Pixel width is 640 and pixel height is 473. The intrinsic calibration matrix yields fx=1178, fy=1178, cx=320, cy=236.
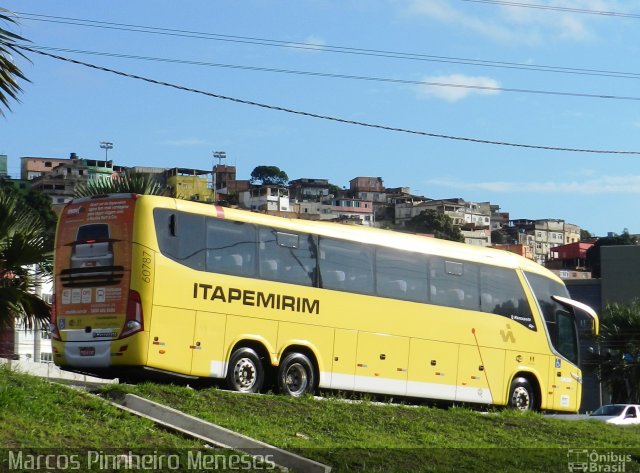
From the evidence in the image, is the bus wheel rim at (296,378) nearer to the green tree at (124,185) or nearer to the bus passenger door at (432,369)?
the bus passenger door at (432,369)

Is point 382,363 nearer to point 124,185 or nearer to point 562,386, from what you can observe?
point 562,386

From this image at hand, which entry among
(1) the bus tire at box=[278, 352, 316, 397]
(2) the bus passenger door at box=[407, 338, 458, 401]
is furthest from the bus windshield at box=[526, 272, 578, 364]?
(1) the bus tire at box=[278, 352, 316, 397]

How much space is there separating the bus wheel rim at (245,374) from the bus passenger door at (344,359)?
1.95 meters

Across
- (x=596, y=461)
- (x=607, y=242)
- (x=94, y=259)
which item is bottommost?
(x=596, y=461)

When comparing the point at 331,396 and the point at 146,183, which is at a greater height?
the point at 146,183

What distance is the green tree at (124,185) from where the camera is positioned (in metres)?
29.6

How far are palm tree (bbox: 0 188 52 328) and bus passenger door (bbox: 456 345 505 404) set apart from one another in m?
8.27

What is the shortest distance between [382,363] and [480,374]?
2959mm

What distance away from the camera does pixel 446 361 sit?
23.4 m

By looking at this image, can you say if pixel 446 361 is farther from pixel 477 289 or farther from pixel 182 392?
pixel 182 392

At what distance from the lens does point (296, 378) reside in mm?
20297

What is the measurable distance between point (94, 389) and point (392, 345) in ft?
25.5

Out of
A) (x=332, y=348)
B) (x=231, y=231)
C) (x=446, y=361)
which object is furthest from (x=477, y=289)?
(x=231, y=231)

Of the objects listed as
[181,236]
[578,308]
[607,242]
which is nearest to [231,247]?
[181,236]
